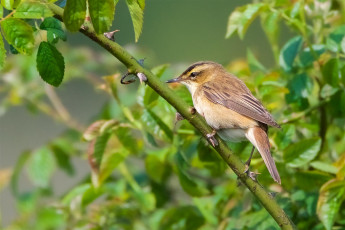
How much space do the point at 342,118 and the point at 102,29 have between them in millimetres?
1279

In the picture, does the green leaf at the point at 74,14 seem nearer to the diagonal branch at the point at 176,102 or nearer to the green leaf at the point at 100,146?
the diagonal branch at the point at 176,102

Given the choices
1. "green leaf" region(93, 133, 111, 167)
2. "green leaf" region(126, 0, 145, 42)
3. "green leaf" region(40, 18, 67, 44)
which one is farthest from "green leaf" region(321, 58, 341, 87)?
"green leaf" region(40, 18, 67, 44)

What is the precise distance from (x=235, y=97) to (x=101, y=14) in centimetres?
116

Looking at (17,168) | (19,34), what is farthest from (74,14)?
(17,168)

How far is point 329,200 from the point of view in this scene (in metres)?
1.94

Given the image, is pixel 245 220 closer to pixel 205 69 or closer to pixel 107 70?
pixel 205 69

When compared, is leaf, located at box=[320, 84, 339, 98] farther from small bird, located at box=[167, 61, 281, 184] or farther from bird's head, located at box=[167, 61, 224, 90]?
bird's head, located at box=[167, 61, 224, 90]

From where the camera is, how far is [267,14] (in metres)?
2.39

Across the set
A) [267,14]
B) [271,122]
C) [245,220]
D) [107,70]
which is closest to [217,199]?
[245,220]

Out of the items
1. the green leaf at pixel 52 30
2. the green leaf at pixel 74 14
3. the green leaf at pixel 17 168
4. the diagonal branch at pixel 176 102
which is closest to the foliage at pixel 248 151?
the green leaf at pixel 17 168

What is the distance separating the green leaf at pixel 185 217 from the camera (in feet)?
7.68

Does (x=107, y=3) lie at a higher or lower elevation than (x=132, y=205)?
higher

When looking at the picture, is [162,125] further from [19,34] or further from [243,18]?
[19,34]

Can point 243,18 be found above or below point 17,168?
above
